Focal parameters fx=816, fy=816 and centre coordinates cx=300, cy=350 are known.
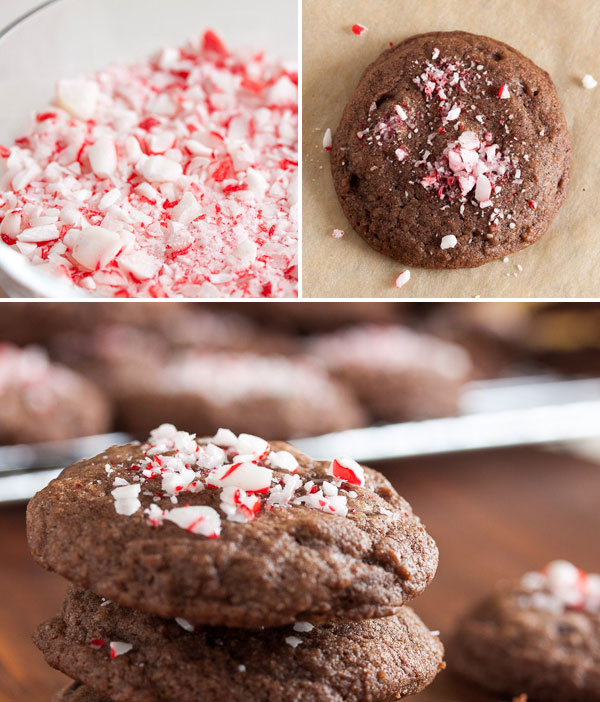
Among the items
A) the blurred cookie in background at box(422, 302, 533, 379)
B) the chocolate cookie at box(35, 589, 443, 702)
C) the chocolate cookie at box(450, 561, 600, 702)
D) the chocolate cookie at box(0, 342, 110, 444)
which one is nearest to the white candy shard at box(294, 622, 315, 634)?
the chocolate cookie at box(35, 589, 443, 702)

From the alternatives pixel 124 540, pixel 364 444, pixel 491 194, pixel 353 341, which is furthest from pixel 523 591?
pixel 353 341

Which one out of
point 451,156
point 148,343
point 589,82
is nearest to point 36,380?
point 148,343

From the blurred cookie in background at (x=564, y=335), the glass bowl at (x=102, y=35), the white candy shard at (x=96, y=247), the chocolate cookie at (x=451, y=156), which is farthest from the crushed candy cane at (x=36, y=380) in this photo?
the blurred cookie in background at (x=564, y=335)

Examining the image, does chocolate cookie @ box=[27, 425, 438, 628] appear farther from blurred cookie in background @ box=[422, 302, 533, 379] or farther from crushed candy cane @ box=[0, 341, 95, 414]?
blurred cookie in background @ box=[422, 302, 533, 379]

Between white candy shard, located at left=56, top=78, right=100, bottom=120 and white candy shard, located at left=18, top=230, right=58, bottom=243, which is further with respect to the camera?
white candy shard, located at left=56, top=78, right=100, bottom=120

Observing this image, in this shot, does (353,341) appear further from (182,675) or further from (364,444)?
(182,675)
